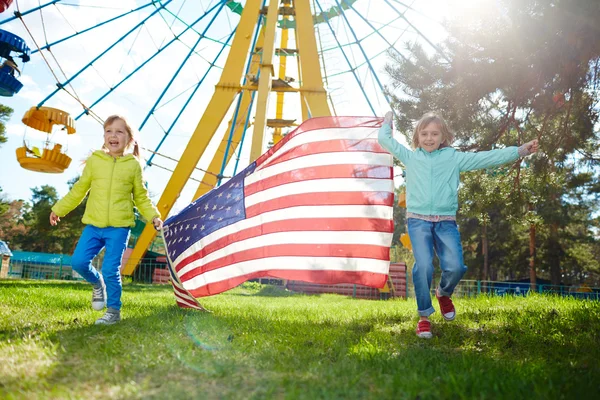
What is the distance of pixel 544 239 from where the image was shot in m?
30.0

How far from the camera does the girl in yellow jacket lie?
12.1 ft

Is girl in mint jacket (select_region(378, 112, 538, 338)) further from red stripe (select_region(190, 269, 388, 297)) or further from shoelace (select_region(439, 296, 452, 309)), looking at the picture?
red stripe (select_region(190, 269, 388, 297))

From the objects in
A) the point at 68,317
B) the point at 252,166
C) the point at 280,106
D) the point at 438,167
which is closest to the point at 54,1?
the point at 280,106

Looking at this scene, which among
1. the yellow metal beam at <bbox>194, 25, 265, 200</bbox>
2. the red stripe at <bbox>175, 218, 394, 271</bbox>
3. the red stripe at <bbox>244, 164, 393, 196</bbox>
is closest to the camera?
the red stripe at <bbox>175, 218, 394, 271</bbox>

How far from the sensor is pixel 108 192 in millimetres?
3758

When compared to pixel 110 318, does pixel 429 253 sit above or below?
above

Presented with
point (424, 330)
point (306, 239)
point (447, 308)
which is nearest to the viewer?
point (424, 330)

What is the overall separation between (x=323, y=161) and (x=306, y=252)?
850 mm

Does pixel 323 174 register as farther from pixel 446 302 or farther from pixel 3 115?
pixel 3 115

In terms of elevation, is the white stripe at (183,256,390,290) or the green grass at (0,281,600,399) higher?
the white stripe at (183,256,390,290)

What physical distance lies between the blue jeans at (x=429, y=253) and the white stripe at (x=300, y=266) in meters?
0.52

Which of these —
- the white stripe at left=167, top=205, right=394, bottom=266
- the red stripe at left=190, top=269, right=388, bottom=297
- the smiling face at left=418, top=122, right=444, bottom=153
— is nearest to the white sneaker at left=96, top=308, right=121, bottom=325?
the white stripe at left=167, top=205, right=394, bottom=266

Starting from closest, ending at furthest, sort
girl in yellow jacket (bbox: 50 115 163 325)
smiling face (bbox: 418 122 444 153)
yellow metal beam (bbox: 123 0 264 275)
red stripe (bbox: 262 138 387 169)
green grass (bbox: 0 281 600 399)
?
1. green grass (bbox: 0 281 600 399)
2. girl in yellow jacket (bbox: 50 115 163 325)
3. smiling face (bbox: 418 122 444 153)
4. red stripe (bbox: 262 138 387 169)
5. yellow metal beam (bbox: 123 0 264 275)

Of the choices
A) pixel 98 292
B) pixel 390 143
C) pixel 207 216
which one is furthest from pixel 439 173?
pixel 98 292
